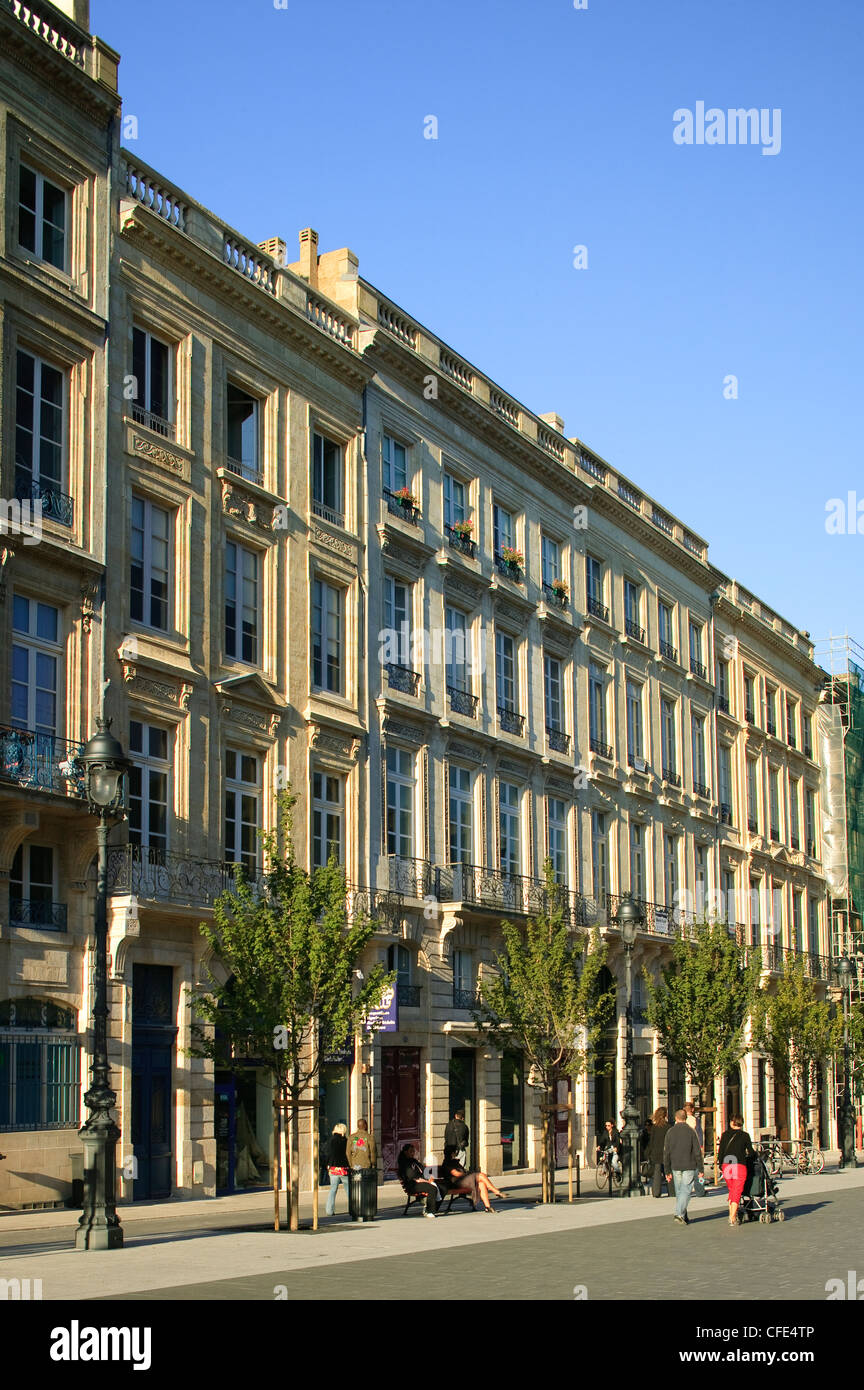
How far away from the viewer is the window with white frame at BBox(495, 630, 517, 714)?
39969mm

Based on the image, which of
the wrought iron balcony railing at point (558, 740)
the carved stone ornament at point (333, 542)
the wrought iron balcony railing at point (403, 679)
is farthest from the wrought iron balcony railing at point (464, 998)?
the carved stone ornament at point (333, 542)

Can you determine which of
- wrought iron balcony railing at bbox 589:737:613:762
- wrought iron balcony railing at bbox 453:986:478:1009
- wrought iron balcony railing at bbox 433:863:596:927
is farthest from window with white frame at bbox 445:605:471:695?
wrought iron balcony railing at bbox 589:737:613:762

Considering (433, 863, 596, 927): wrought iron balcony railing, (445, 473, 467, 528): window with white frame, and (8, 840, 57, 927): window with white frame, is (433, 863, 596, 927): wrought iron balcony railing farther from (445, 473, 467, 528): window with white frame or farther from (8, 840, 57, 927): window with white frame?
(8, 840, 57, 927): window with white frame

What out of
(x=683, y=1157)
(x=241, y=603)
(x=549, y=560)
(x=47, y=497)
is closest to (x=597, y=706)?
(x=549, y=560)

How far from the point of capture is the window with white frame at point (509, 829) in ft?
129

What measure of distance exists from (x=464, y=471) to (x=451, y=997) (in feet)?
40.7

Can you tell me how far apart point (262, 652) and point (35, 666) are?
22.0 ft

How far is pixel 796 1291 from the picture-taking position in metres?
14.8

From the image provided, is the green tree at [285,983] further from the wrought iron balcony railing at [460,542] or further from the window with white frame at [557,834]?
the window with white frame at [557,834]

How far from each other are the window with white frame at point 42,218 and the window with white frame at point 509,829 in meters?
17.6

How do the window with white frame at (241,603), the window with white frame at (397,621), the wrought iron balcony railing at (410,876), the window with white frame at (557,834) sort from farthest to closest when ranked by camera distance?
the window with white frame at (557,834) → the window with white frame at (397,621) → the wrought iron balcony railing at (410,876) → the window with white frame at (241,603)

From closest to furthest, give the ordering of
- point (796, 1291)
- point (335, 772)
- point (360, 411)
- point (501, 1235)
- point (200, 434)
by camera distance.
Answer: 1. point (796, 1291)
2. point (501, 1235)
3. point (200, 434)
4. point (335, 772)
5. point (360, 411)
